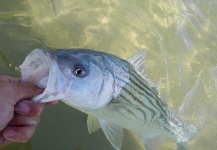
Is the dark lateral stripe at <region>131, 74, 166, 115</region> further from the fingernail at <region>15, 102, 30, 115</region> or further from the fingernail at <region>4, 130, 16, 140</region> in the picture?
the fingernail at <region>4, 130, 16, 140</region>

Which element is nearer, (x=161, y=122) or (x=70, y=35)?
(x=161, y=122)

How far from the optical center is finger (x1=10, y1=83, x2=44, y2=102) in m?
2.22

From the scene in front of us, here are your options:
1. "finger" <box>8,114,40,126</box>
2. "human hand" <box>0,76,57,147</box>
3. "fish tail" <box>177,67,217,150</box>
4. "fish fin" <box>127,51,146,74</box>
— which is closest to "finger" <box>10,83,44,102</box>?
"human hand" <box>0,76,57,147</box>

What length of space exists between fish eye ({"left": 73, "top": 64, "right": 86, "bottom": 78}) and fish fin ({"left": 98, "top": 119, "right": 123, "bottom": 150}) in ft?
2.12

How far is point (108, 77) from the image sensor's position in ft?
8.25

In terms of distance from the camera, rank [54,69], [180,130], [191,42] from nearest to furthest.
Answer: [54,69] < [180,130] < [191,42]

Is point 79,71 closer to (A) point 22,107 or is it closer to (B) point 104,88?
(B) point 104,88

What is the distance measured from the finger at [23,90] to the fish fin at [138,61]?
0.96m

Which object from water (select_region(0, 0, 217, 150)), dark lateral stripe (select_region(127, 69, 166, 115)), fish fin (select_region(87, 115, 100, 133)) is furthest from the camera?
water (select_region(0, 0, 217, 150))

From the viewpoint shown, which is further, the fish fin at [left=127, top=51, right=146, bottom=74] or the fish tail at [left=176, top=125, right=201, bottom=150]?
the fish tail at [left=176, top=125, right=201, bottom=150]

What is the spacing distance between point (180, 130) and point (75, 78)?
5.42 ft

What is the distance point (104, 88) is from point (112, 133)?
562 millimetres

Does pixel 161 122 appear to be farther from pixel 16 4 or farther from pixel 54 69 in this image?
pixel 16 4

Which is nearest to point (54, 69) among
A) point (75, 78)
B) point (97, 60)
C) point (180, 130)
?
point (75, 78)
